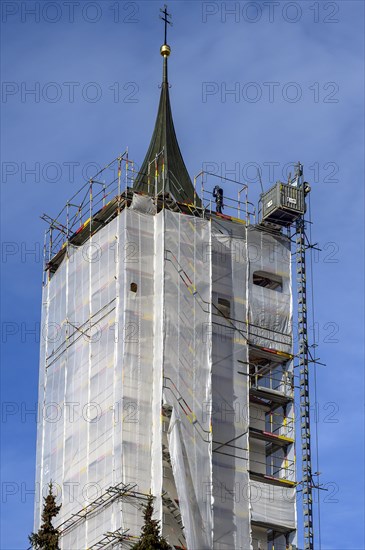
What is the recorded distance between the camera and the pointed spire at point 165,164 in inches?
2953

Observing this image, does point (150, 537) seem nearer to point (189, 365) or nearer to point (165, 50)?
point (189, 365)

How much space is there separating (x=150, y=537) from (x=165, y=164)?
22.9 meters

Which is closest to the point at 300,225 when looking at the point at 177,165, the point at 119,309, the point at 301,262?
the point at 301,262

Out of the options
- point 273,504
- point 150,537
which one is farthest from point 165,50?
point 150,537

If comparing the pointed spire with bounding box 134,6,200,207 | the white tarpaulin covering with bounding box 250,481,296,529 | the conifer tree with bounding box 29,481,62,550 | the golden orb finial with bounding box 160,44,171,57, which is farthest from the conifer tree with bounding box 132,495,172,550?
the golden orb finial with bounding box 160,44,171,57

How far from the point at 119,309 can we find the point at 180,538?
994 centimetres

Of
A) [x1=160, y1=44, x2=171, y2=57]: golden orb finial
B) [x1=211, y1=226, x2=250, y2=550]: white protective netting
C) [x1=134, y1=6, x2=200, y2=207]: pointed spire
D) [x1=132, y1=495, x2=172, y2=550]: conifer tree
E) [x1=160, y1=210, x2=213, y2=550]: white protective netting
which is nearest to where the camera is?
[x1=132, y1=495, x2=172, y2=550]: conifer tree

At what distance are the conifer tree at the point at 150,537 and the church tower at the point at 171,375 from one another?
14.3 feet

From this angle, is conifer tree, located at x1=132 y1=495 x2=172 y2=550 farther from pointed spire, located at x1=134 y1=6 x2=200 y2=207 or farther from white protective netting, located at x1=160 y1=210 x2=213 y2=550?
pointed spire, located at x1=134 y1=6 x2=200 y2=207

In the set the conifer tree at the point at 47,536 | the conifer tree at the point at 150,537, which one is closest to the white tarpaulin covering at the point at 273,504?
the conifer tree at the point at 150,537

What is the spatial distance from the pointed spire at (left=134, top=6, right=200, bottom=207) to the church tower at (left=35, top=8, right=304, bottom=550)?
0.90ft

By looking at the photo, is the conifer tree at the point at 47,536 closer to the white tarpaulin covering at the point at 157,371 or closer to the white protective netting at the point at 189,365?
the white tarpaulin covering at the point at 157,371

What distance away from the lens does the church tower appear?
66062 mm

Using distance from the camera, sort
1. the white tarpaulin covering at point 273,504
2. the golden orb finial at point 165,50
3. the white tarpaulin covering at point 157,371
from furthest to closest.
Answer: the golden orb finial at point 165,50
the white tarpaulin covering at point 273,504
the white tarpaulin covering at point 157,371
